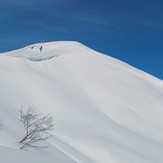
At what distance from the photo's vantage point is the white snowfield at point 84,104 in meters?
20.1

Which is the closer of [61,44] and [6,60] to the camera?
[6,60]

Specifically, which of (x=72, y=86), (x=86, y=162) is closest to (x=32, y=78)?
(x=72, y=86)

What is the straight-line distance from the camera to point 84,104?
102 ft

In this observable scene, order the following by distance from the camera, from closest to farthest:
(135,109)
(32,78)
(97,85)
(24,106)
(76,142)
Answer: (76,142)
(24,106)
(32,78)
(135,109)
(97,85)

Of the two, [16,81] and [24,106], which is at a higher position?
[16,81]

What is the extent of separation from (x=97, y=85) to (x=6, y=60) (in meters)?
9.31

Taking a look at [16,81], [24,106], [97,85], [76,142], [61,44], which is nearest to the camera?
[76,142]

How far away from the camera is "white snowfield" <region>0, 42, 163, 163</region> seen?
791 inches

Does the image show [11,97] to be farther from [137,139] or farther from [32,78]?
[137,139]

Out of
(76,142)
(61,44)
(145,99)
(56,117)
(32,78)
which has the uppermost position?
(61,44)

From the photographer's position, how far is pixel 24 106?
2489cm

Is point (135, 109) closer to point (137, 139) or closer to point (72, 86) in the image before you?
point (72, 86)

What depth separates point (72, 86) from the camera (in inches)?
1362

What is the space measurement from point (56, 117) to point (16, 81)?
527 cm
